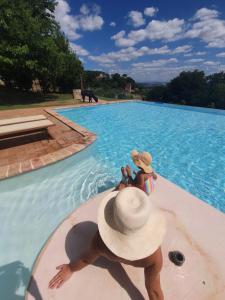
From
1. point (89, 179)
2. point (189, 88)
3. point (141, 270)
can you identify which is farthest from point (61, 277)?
A: point (189, 88)

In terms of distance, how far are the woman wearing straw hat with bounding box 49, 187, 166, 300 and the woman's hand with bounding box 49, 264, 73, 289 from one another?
0.88 m

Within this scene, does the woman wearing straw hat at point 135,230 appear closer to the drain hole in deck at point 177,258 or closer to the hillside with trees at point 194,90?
the drain hole in deck at point 177,258

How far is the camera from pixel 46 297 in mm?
1987

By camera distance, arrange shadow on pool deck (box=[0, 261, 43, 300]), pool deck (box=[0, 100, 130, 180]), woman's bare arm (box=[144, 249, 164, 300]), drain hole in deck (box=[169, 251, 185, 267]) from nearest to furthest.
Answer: woman's bare arm (box=[144, 249, 164, 300])
drain hole in deck (box=[169, 251, 185, 267])
shadow on pool deck (box=[0, 261, 43, 300])
pool deck (box=[0, 100, 130, 180])

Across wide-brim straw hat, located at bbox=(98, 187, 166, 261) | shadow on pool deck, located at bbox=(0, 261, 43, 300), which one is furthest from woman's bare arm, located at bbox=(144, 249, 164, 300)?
shadow on pool deck, located at bbox=(0, 261, 43, 300)

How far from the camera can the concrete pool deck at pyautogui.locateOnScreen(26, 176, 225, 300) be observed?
2.04 metres

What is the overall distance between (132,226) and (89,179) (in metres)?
3.72

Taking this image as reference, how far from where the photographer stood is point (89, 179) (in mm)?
5117

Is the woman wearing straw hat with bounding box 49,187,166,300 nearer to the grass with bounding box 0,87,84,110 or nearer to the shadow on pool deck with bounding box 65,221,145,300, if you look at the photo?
the shadow on pool deck with bounding box 65,221,145,300

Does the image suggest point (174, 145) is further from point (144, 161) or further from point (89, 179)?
point (144, 161)

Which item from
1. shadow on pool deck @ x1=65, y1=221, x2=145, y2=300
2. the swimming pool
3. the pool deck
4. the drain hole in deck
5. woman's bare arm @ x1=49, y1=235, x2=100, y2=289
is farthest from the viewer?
the pool deck

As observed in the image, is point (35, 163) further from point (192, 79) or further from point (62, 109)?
point (192, 79)

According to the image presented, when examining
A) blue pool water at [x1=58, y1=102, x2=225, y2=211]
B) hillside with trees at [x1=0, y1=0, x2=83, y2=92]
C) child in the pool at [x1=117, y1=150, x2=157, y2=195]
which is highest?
hillside with trees at [x1=0, y1=0, x2=83, y2=92]

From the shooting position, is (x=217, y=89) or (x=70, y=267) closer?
(x=70, y=267)
